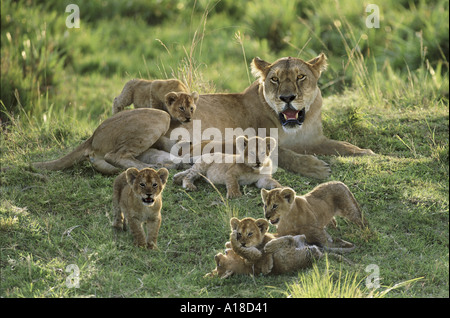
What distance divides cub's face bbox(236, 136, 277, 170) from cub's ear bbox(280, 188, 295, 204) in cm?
114

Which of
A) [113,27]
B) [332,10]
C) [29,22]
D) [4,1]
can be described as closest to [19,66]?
[29,22]

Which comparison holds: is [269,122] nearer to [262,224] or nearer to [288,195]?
[288,195]

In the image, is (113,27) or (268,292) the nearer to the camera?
(268,292)

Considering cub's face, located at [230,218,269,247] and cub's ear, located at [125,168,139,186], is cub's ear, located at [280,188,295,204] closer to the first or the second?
cub's face, located at [230,218,269,247]

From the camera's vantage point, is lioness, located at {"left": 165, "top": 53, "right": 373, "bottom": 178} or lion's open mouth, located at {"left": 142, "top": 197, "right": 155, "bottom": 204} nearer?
lion's open mouth, located at {"left": 142, "top": 197, "right": 155, "bottom": 204}

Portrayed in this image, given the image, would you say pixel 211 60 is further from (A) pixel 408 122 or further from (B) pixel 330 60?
(A) pixel 408 122

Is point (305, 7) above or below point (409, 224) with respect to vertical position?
above

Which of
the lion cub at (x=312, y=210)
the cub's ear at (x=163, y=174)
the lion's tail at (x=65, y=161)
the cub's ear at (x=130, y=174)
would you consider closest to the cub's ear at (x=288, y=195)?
the lion cub at (x=312, y=210)

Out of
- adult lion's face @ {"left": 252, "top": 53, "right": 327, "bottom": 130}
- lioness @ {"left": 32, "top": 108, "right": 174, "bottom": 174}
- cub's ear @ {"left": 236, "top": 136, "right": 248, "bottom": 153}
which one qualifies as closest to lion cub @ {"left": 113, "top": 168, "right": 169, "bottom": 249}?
cub's ear @ {"left": 236, "top": 136, "right": 248, "bottom": 153}

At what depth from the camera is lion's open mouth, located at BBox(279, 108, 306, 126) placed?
7.99 meters

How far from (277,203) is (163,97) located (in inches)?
112

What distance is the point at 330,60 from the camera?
15.6 meters

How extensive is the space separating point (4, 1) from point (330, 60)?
6.79 m

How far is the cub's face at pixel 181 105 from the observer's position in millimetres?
7992
